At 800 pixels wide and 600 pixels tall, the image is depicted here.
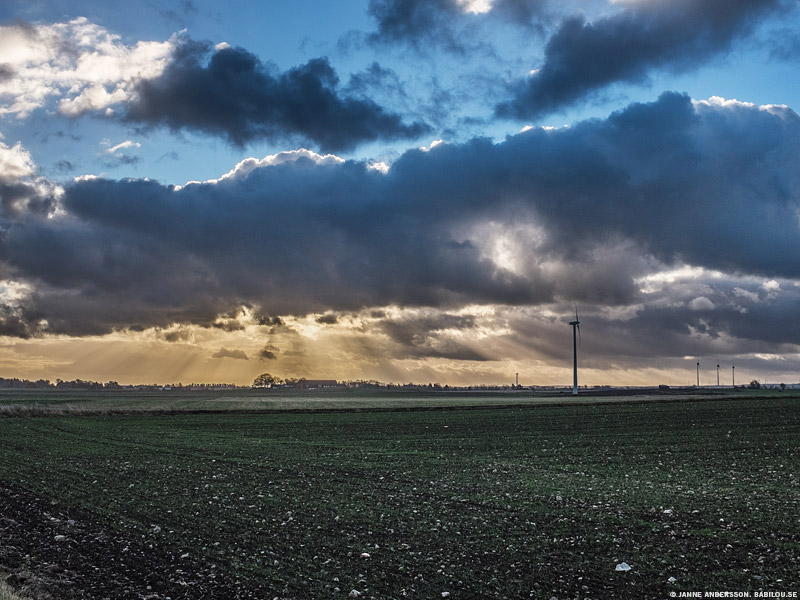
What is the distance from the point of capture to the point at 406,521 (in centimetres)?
1862

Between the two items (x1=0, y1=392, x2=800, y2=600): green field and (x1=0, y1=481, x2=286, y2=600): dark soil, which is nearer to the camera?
(x1=0, y1=481, x2=286, y2=600): dark soil

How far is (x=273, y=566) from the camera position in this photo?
1455cm

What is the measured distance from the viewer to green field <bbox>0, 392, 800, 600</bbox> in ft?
44.4

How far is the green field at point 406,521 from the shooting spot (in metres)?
13.5

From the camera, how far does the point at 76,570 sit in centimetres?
1480

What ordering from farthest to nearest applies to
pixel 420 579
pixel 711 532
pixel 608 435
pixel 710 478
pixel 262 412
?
pixel 262 412, pixel 608 435, pixel 710 478, pixel 711 532, pixel 420 579

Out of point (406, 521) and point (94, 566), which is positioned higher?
point (406, 521)

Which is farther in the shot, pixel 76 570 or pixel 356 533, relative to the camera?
pixel 356 533

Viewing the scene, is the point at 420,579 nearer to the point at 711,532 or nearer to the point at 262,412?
the point at 711,532

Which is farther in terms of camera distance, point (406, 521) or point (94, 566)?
point (406, 521)

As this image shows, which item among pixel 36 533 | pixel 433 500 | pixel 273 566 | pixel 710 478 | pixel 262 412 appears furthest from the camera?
pixel 262 412

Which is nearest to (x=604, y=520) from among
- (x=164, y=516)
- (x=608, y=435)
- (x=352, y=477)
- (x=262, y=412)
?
(x=352, y=477)

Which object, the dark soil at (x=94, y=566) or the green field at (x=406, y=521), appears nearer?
the dark soil at (x=94, y=566)

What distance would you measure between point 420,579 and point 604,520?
25.0 ft
